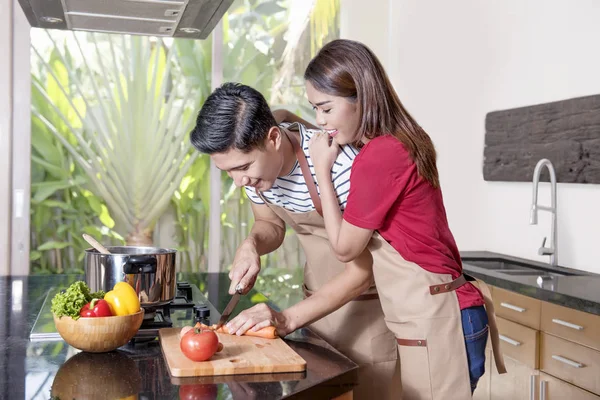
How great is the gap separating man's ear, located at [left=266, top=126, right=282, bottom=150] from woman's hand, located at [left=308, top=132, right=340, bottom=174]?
9 centimetres

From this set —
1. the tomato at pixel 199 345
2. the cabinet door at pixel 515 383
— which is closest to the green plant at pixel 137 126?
the cabinet door at pixel 515 383

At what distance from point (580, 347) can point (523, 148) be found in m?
1.33

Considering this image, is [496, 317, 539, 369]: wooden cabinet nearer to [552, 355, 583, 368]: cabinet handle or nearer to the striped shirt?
[552, 355, 583, 368]: cabinet handle

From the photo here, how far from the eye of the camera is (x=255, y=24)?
487 centimetres

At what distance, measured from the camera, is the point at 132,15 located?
245cm

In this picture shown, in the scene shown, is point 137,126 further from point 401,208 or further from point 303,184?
point 401,208

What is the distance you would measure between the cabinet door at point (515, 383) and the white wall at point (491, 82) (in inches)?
22.6

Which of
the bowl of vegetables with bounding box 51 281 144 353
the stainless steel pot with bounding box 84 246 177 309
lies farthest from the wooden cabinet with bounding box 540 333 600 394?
the bowl of vegetables with bounding box 51 281 144 353

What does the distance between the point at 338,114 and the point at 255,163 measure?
0.80ft

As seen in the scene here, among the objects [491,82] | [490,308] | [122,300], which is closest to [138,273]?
[122,300]

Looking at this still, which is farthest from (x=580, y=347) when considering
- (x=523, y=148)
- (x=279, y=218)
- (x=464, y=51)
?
(x=464, y=51)

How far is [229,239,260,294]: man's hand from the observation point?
1967mm

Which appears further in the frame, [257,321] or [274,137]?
[274,137]

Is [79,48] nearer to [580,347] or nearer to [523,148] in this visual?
[523,148]
